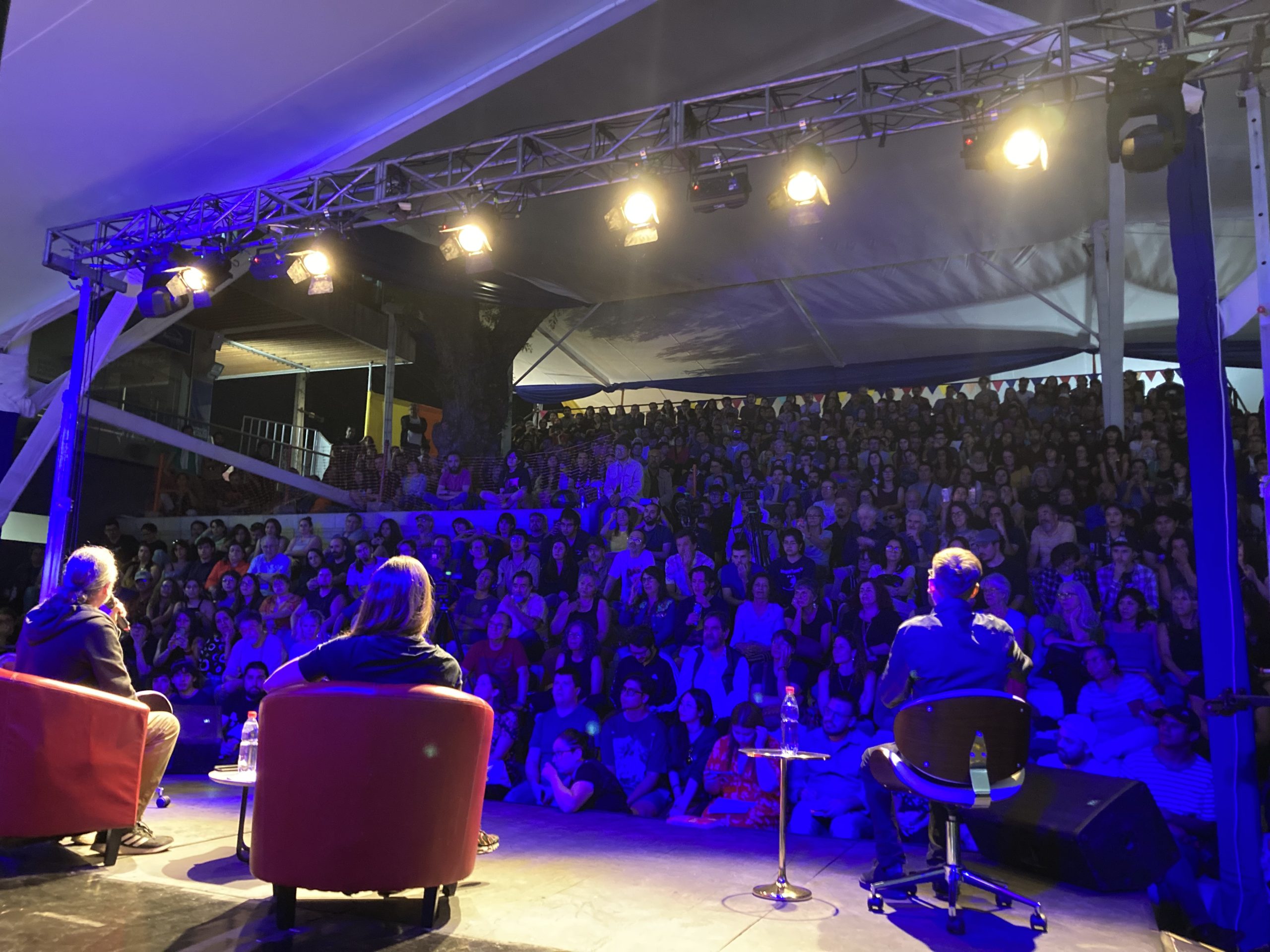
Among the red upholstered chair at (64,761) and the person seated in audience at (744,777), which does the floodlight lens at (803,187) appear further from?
the red upholstered chair at (64,761)

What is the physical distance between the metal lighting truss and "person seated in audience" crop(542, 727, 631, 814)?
3.49 metres

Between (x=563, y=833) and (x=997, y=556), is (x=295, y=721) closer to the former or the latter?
(x=563, y=833)

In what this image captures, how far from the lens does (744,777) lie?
16.3 feet

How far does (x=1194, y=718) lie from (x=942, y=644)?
90.5 inches

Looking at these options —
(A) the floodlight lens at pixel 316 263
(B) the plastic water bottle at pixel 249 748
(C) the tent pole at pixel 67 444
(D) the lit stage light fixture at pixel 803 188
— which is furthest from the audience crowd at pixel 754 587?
(A) the floodlight lens at pixel 316 263

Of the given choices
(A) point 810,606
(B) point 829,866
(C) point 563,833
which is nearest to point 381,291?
(A) point 810,606

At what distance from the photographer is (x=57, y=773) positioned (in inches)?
128

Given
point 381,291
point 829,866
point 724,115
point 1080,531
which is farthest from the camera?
point 381,291

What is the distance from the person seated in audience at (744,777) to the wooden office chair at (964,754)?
1.83 m

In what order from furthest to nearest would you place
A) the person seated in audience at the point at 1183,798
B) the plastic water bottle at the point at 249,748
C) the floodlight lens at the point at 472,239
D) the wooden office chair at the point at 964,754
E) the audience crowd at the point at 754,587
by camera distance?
the floodlight lens at the point at 472,239 → the audience crowd at the point at 754,587 → the person seated in audience at the point at 1183,798 → the plastic water bottle at the point at 249,748 → the wooden office chair at the point at 964,754

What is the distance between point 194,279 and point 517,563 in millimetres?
3355

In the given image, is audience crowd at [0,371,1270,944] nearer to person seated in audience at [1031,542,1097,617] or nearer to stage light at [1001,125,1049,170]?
person seated in audience at [1031,542,1097,617]

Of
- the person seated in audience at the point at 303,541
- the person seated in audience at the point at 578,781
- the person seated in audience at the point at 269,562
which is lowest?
the person seated in audience at the point at 578,781

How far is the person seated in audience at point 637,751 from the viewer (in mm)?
5074
